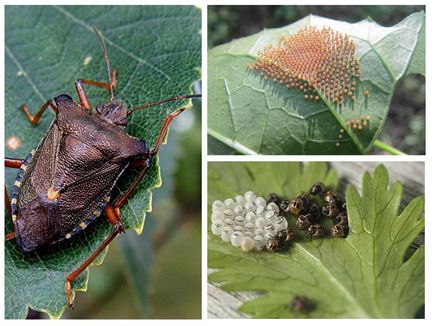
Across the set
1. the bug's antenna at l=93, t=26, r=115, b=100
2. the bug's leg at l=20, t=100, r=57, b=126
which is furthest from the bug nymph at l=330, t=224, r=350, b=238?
the bug's leg at l=20, t=100, r=57, b=126

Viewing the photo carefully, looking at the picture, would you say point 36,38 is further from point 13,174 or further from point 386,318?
point 386,318

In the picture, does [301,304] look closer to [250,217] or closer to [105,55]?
[250,217]

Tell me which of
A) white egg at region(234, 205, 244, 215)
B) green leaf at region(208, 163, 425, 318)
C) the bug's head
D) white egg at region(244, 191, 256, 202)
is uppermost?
the bug's head

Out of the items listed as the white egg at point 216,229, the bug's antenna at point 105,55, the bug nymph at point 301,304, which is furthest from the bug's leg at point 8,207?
the bug nymph at point 301,304

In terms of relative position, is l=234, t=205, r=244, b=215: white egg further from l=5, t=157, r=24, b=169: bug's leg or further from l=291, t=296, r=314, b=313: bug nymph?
l=5, t=157, r=24, b=169: bug's leg

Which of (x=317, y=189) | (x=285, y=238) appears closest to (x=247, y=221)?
(x=285, y=238)

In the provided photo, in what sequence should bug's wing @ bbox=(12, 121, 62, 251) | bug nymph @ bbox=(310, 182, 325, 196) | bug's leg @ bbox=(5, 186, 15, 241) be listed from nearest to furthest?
bug's wing @ bbox=(12, 121, 62, 251), bug's leg @ bbox=(5, 186, 15, 241), bug nymph @ bbox=(310, 182, 325, 196)

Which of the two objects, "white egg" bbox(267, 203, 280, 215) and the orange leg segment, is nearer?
the orange leg segment
